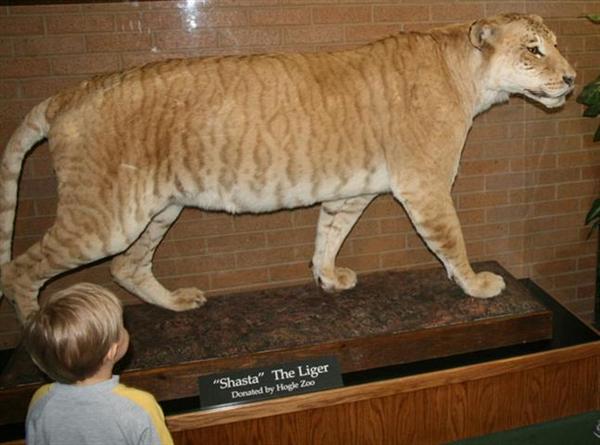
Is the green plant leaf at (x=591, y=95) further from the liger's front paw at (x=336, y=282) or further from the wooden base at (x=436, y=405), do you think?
the liger's front paw at (x=336, y=282)

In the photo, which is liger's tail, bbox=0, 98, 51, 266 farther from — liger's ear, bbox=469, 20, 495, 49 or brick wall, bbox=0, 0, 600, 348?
liger's ear, bbox=469, 20, 495, 49

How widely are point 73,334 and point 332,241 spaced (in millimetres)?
1750

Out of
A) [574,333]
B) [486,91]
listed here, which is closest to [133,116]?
[486,91]

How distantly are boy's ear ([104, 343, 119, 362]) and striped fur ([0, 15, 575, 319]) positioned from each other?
3.13 feet

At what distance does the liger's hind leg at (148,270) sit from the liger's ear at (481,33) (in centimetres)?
145

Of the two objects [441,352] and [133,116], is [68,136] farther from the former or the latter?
[441,352]

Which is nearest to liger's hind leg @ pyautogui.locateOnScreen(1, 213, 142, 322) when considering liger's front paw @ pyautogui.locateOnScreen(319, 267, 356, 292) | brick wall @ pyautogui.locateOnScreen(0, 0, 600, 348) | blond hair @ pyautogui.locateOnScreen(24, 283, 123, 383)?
brick wall @ pyautogui.locateOnScreen(0, 0, 600, 348)

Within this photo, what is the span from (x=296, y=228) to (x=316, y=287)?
1.10 ft

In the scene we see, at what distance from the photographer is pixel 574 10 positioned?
3.09 meters

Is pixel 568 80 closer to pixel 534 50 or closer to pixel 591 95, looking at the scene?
pixel 534 50

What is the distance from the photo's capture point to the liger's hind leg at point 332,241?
9.44ft

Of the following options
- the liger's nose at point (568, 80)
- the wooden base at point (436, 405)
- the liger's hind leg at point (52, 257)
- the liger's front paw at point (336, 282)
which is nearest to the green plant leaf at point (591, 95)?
the liger's nose at point (568, 80)

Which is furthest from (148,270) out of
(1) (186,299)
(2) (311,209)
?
(2) (311,209)

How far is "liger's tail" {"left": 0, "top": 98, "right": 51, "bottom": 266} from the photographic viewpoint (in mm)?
2342
